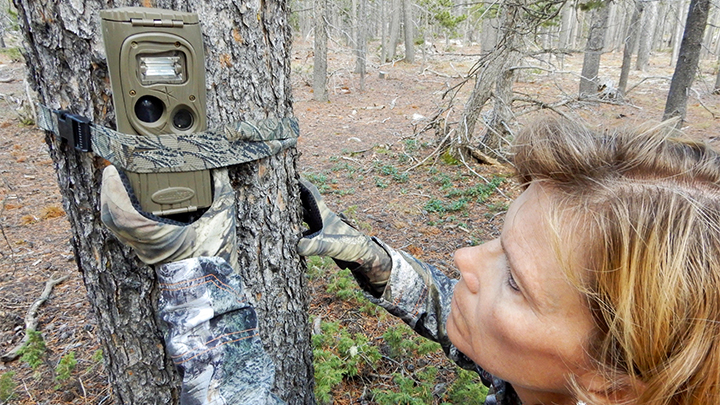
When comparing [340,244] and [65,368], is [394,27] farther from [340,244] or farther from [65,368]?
[340,244]

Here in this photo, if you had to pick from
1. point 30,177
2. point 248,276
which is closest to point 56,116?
point 248,276

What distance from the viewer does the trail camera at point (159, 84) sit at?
0.96 metres

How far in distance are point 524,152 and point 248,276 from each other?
0.93 meters

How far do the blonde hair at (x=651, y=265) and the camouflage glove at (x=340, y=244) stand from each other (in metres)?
0.72

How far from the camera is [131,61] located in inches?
38.2

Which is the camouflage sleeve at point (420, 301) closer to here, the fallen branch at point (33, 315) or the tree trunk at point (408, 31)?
the fallen branch at point (33, 315)

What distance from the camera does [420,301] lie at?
1.65m

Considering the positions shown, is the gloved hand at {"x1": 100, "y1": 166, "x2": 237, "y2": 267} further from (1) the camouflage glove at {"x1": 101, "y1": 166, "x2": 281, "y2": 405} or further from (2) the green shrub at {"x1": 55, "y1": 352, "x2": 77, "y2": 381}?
(2) the green shrub at {"x1": 55, "y1": 352, "x2": 77, "y2": 381}

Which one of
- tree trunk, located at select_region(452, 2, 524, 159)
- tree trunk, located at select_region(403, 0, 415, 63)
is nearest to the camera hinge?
tree trunk, located at select_region(452, 2, 524, 159)

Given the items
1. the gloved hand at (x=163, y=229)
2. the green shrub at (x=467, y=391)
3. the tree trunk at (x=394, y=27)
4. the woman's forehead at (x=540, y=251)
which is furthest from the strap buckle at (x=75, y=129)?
the tree trunk at (x=394, y=27)

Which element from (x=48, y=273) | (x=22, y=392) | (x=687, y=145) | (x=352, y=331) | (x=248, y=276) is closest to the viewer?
(x=687, y=145)

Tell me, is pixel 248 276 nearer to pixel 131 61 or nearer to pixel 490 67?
pixel 131 61

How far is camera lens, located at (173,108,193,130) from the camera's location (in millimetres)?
1098

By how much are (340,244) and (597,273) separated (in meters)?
0.82
